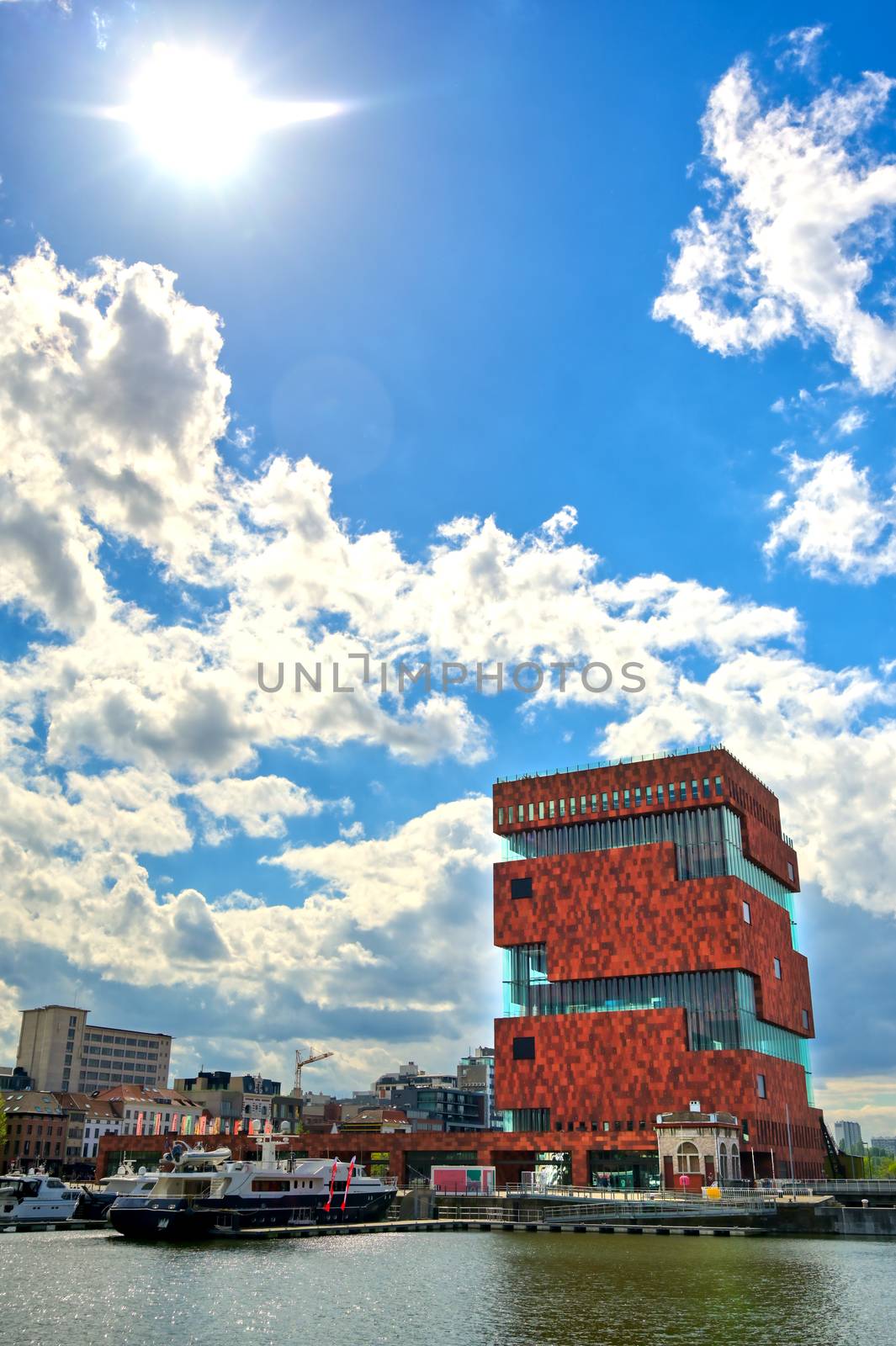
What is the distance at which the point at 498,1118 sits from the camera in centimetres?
15200

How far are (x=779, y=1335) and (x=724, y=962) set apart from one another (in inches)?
3768

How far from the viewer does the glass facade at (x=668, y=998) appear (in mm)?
142500

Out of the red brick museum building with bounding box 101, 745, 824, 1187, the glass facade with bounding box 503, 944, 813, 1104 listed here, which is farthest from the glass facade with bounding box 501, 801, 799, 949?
the glass facade with bounding box 503, 944, 813, 1104

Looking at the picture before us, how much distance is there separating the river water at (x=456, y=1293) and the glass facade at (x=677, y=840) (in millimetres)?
63845

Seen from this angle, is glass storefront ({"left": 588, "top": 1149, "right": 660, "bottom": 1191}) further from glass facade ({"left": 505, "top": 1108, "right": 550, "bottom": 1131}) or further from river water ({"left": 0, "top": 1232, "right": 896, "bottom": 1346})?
Answer: river water ({"left": 0, "top": 1232, "right": 896, "bottom": 1346})

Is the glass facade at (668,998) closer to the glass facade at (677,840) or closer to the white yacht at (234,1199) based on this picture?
the glass facade at (677,840)

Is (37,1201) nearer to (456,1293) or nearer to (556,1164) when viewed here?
(456,1293)

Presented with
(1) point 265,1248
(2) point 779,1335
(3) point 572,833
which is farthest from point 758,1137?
(2) point 779,1335

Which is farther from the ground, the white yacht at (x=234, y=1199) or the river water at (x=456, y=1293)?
the white yacht at (x=234, y=1199)

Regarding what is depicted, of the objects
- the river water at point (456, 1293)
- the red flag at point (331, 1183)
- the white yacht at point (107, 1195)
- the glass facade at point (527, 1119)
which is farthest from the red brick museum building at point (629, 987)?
the river water at point (456, 1293)

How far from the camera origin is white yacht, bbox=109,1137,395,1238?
3526 inches

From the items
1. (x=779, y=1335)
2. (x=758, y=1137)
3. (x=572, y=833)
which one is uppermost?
(x=572, y=833)

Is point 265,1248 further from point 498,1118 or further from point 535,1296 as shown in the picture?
point 498,1118

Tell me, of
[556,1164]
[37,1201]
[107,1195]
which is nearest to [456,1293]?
[37,1201]
